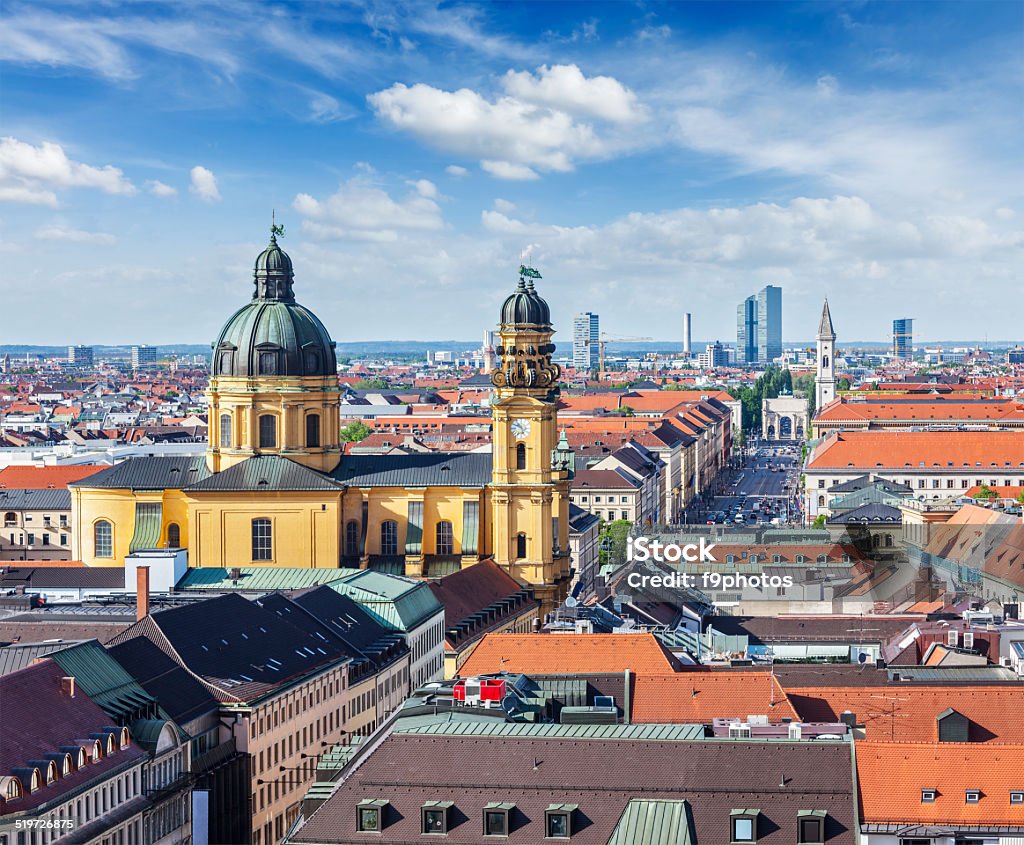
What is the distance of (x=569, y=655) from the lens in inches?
2820

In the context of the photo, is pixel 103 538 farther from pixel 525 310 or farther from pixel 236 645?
pixel 236 645

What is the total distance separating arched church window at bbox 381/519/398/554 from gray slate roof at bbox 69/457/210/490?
11089mm

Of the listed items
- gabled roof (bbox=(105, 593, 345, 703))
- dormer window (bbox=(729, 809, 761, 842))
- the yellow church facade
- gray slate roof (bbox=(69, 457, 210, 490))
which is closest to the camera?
dormer window (bbox=(729, 809, 761, 842))

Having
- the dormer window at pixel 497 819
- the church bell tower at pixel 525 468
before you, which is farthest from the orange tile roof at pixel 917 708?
the church bell tower at pixel 525 468

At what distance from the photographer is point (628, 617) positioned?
94625 mm

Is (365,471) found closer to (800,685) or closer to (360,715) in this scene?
(360,715)

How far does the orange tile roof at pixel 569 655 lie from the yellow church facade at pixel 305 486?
37.4 meters

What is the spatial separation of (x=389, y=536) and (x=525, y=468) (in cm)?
913

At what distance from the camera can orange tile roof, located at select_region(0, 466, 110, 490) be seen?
161 meters

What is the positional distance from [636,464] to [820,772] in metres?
141

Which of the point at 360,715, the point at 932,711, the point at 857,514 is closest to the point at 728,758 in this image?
the point at 932,711

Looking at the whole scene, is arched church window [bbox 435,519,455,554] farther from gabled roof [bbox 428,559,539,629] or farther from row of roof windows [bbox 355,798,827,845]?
row of roof windows [bbox 355,798,827,845]

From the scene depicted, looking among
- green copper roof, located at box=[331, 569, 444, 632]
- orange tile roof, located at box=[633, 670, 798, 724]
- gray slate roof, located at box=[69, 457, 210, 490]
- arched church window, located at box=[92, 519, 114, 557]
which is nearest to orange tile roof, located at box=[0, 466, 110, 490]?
arched church window, located at box=[92, 519, 114, 557]

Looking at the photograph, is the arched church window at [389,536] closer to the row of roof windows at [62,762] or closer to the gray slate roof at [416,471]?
the gray slate roof at [416,471]
